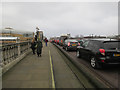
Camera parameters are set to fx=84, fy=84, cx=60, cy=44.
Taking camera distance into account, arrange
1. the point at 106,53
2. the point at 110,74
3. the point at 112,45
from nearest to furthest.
Answer: 1. the point at 110,74
2. the point at 106,53
3. the point at 112,45

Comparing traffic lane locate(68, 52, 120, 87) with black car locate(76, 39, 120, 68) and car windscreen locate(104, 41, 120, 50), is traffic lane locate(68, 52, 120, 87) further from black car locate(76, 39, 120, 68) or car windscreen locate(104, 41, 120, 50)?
car windscreen locate(104, 41, 120, 50)

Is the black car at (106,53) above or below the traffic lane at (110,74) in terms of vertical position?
above

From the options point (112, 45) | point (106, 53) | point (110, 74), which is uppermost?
point (112, 45)

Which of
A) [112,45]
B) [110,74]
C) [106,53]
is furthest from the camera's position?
[112,45]

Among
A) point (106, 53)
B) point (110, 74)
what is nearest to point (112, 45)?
point (106, 53)

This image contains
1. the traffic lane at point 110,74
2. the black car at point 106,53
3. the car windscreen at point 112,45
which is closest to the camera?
the traffic lane at point 110,74

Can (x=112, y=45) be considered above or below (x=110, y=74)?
above

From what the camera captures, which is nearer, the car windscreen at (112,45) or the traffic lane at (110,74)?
the traffic lane at (110,74)

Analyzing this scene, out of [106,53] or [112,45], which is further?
[112,45]

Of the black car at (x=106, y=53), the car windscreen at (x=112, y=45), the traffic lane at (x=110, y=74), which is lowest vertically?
the traffic lane at (x=110, y=74)

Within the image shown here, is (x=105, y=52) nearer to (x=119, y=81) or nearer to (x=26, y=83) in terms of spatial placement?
(x=119, y=81)

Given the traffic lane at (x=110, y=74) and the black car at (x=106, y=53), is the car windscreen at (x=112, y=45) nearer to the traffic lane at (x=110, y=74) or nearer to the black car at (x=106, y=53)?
the black car at (x=106, y=53)

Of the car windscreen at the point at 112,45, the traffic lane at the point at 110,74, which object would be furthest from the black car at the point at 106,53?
the traffic lane at the point at 110,74

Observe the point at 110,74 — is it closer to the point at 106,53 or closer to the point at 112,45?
the point at 106,53
